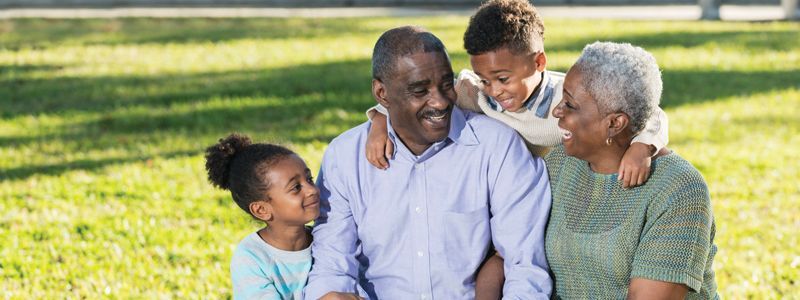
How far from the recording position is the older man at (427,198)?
385cm

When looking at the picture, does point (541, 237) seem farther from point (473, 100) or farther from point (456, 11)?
point (456, 11)

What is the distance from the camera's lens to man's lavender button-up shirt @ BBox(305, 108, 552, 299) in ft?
12.8

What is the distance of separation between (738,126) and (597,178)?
235 inches

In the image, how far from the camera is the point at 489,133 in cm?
398

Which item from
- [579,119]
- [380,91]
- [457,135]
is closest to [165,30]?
[380,91]

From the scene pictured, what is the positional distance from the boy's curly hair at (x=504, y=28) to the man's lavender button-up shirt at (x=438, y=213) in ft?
0.98

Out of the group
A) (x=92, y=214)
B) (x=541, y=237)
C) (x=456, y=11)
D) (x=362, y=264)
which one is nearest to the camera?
(x=541, y=237)

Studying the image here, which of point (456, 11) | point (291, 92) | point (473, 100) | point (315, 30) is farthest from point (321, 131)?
point (456, 11)

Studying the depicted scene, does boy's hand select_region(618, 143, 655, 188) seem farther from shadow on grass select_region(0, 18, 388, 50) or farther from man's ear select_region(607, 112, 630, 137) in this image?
shadow on grass select_region(0, 18, 388, 50)

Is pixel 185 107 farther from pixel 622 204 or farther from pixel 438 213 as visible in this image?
pixel 622 204

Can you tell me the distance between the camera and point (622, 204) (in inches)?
143

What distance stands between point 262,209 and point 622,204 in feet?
4.40

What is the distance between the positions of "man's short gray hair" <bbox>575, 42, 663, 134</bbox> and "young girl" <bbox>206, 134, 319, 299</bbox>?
112cm

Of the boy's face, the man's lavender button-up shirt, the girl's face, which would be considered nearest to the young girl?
the girl's face
